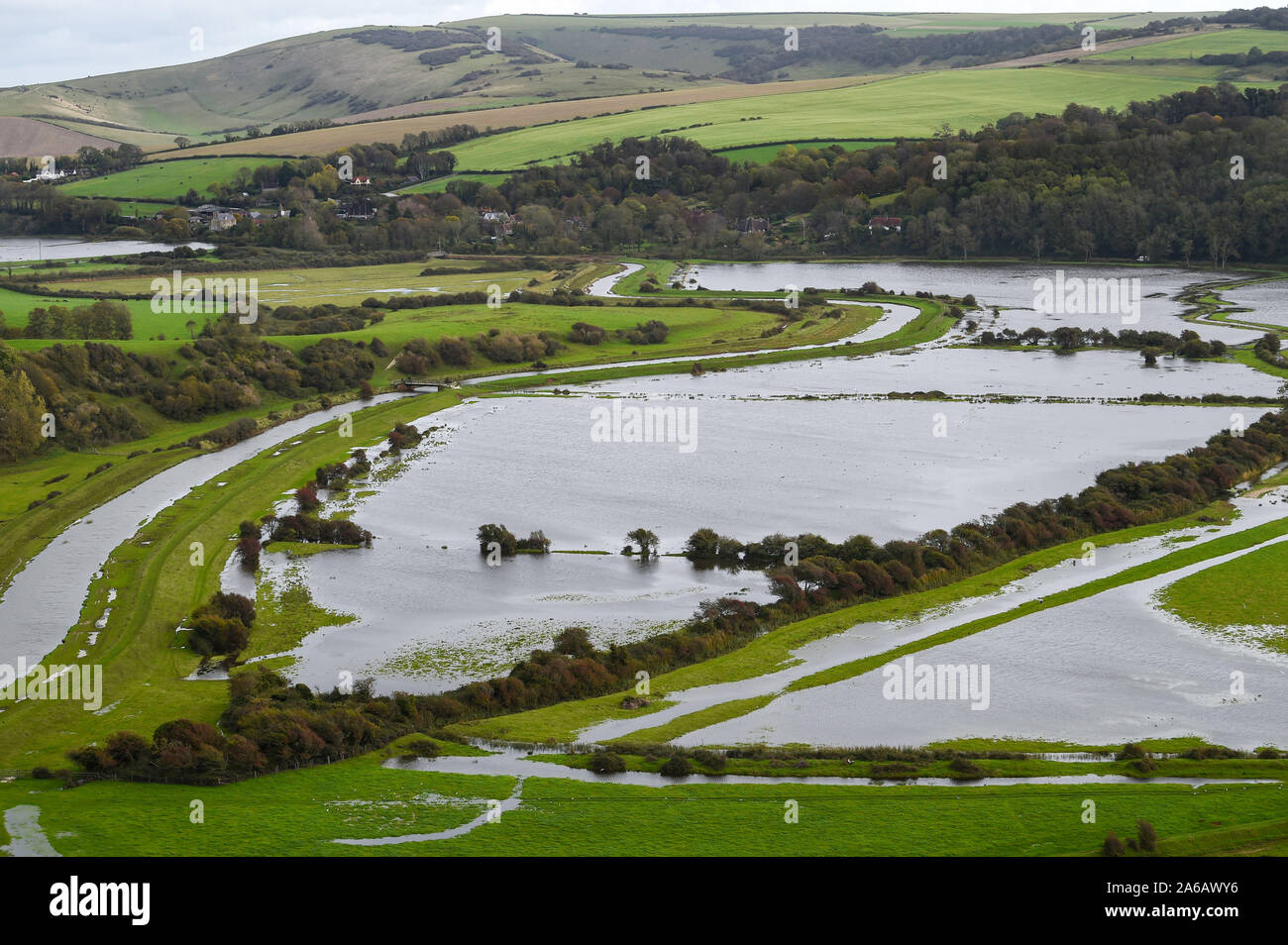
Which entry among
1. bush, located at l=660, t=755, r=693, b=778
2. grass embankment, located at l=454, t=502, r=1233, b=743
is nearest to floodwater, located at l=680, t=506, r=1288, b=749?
bush, located at l=660, t=755, r=693, b=778

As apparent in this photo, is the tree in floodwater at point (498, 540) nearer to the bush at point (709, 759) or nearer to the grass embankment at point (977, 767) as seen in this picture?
the grass embankment at point (977, 767)

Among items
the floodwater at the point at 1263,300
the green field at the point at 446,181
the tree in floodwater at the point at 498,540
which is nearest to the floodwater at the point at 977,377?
the floodwater at the point at 1263,300

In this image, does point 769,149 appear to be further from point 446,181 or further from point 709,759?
point 709,759

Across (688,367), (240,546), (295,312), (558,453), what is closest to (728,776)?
(240,546)

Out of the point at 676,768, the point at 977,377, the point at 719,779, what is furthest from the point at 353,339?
the point at 719,779

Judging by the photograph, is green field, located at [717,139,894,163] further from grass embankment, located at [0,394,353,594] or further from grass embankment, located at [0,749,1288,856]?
grass embankment, located at [0,749,1288,856]
